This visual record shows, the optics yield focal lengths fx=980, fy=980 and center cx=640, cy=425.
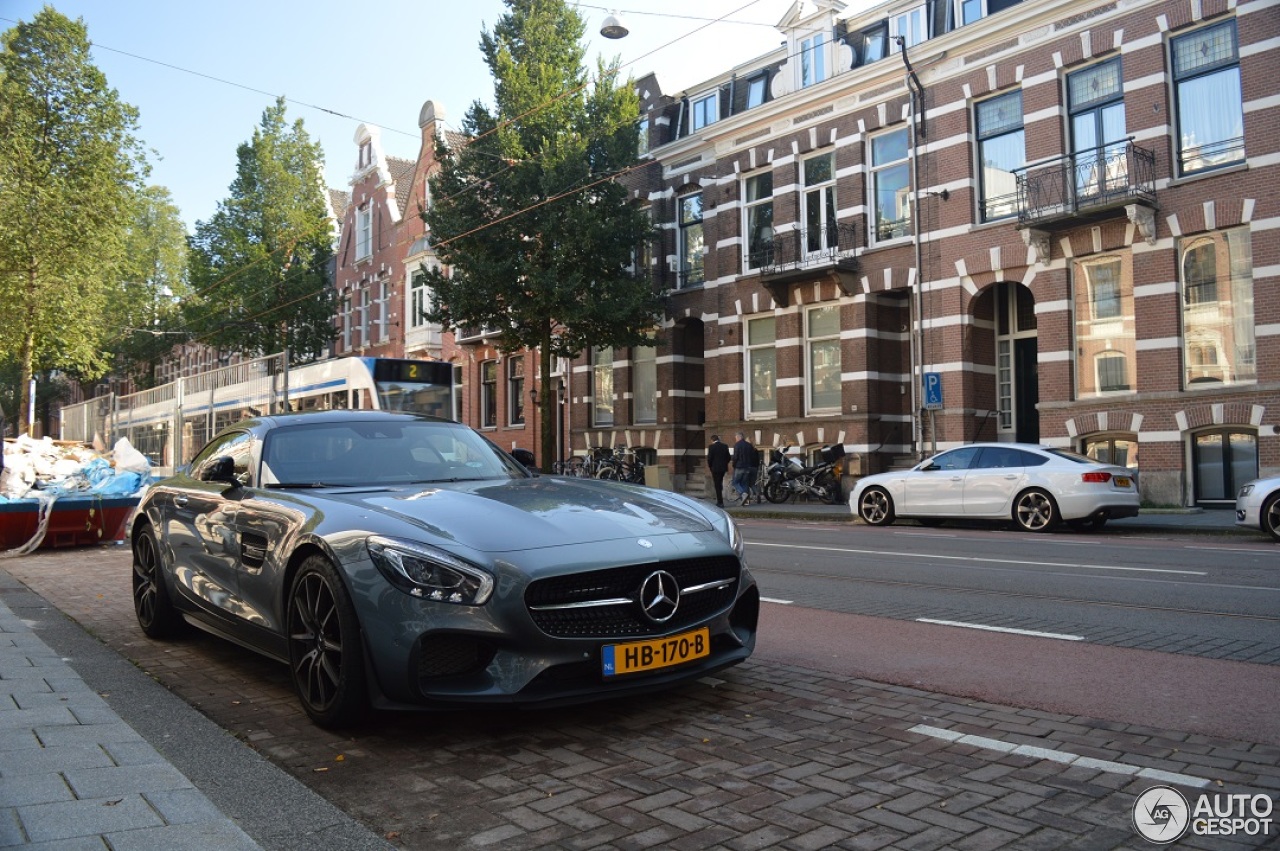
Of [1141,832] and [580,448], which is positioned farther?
[580,448]

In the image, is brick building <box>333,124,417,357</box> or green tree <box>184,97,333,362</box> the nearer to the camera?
green tree <box>184,97,333,362</box>

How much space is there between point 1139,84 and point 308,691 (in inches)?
795

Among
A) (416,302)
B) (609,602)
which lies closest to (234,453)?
(609,602)

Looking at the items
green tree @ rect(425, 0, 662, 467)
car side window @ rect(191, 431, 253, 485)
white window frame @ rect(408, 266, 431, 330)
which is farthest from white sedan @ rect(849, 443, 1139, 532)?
white window frame @ rect(408, 266, 431, 330)

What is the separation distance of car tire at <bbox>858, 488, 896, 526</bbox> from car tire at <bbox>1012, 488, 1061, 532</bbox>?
234 centimetres

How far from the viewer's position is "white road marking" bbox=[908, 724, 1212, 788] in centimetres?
343

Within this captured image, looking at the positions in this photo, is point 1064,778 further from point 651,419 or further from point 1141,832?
point 651,419

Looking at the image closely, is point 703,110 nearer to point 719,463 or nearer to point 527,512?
point 719,463

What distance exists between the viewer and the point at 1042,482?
15.2 metres

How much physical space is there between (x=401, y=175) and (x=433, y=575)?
45.2 meters

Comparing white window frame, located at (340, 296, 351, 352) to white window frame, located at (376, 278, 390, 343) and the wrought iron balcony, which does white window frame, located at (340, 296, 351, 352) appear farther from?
the wrought iron balcony

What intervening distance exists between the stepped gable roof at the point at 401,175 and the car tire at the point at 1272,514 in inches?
1479

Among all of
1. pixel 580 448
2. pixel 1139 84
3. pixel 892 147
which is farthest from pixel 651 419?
pixel 1139 84

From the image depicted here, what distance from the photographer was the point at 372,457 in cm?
543
